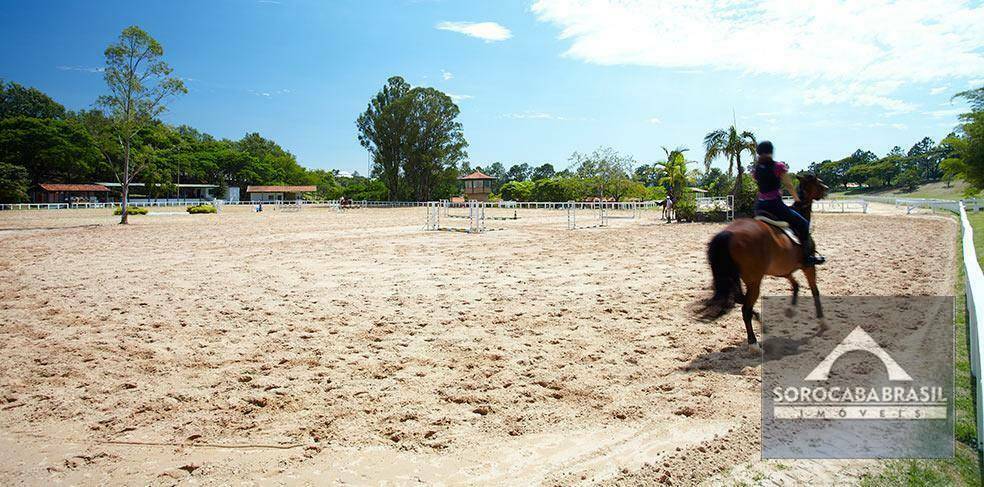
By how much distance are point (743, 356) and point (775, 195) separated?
193 centimetres

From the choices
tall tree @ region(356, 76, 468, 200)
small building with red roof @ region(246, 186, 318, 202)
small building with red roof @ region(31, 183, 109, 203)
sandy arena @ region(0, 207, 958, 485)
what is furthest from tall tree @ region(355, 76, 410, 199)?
sandy arena @ region(0, 207, 958, 485)

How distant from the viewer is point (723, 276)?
5000mm

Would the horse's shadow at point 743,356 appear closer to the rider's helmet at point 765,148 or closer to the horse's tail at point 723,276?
the horse's tail at point 723,276

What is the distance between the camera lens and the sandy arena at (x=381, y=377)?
3180mm

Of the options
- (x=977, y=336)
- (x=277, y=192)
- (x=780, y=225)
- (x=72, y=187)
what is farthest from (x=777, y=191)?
(x=277, y=192)

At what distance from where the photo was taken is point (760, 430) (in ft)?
11.3

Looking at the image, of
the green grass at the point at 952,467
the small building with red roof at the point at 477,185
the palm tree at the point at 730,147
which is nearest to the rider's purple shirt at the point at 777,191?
the green grass at the point at 952,467

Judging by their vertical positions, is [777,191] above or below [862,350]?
above

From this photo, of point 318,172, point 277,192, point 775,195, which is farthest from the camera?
point 318,172

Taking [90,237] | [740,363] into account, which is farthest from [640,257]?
[90,237]

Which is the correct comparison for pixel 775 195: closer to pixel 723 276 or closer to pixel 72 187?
pixel 723 276

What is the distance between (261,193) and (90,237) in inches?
2711
